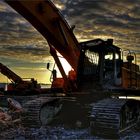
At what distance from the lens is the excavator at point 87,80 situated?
11086mm

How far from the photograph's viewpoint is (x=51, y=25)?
1152 centimetres

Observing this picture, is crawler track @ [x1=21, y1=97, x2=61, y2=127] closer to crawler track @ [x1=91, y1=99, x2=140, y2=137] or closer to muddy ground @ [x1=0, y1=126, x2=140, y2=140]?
muddy ground @ [x1=0, y1=126, x2=140, y2=140]

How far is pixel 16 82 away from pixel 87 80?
13.5 meters

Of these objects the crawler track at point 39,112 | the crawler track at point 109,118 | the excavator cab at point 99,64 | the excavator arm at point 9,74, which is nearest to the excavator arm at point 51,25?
the excavator cab at point 99,64

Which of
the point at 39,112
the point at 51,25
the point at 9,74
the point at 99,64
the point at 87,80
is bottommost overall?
the point at 39,112

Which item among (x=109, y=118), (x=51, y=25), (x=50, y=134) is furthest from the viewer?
(x=51, y=25)

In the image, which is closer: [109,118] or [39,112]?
[109,118]

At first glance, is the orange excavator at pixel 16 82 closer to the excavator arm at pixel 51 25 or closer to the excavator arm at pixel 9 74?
the excavator arm at pixel 9 74

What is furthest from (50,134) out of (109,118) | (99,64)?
(99,64)

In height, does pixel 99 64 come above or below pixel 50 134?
above

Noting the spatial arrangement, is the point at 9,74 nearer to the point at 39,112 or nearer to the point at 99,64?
the point at 99,64

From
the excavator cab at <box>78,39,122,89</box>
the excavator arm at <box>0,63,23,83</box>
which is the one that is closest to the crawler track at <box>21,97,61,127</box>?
the excavator cab at <box>78,39,122,89</box>

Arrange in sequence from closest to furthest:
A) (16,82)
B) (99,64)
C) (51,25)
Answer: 1. (51,25)
2. (99,64)
3. (16,82)

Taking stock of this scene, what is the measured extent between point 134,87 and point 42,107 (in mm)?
4431
